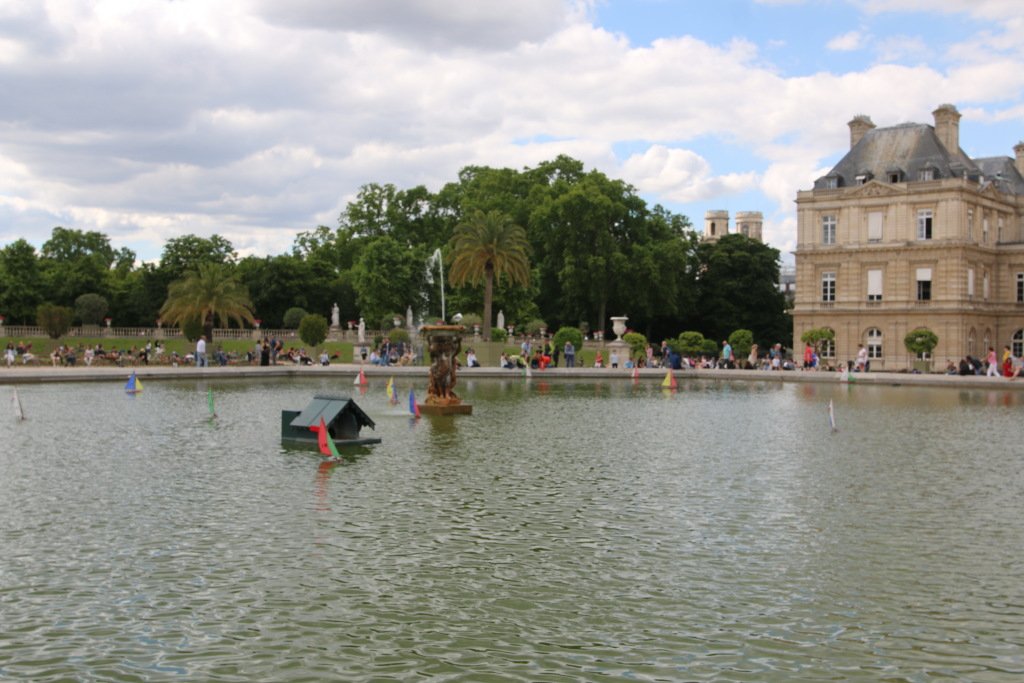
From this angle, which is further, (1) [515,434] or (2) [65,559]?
(1) [515,434]

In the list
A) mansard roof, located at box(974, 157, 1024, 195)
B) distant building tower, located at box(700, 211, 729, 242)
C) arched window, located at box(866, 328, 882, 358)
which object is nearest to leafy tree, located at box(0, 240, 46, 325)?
arched window, located at box(866, 328, 882, 358)

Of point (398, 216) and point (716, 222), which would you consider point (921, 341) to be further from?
point (716, 222)

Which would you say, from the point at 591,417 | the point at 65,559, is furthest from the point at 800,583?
the point at 591,417

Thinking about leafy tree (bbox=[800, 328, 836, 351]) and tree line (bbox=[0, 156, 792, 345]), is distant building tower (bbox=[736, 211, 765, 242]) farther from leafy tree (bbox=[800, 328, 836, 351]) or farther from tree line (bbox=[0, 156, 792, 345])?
leafy tree (bbox=[800, 328, 836, 351])

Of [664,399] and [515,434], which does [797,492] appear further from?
[664,399]

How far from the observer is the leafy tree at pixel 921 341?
58.9m

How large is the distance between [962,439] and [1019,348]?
52547 mm

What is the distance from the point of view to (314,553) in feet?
35.6

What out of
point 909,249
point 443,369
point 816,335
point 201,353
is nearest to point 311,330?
point 201,353

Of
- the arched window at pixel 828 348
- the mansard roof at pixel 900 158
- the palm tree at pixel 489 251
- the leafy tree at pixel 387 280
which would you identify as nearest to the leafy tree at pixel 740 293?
the mansard roof at pixel 900 158

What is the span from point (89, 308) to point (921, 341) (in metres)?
58.1

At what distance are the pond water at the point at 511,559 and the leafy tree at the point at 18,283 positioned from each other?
64.2 metres

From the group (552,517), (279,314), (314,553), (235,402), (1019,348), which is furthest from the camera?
(279,314)

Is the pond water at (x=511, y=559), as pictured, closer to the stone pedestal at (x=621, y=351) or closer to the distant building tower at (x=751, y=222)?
the stone pedestal at (x=621, y=351)
